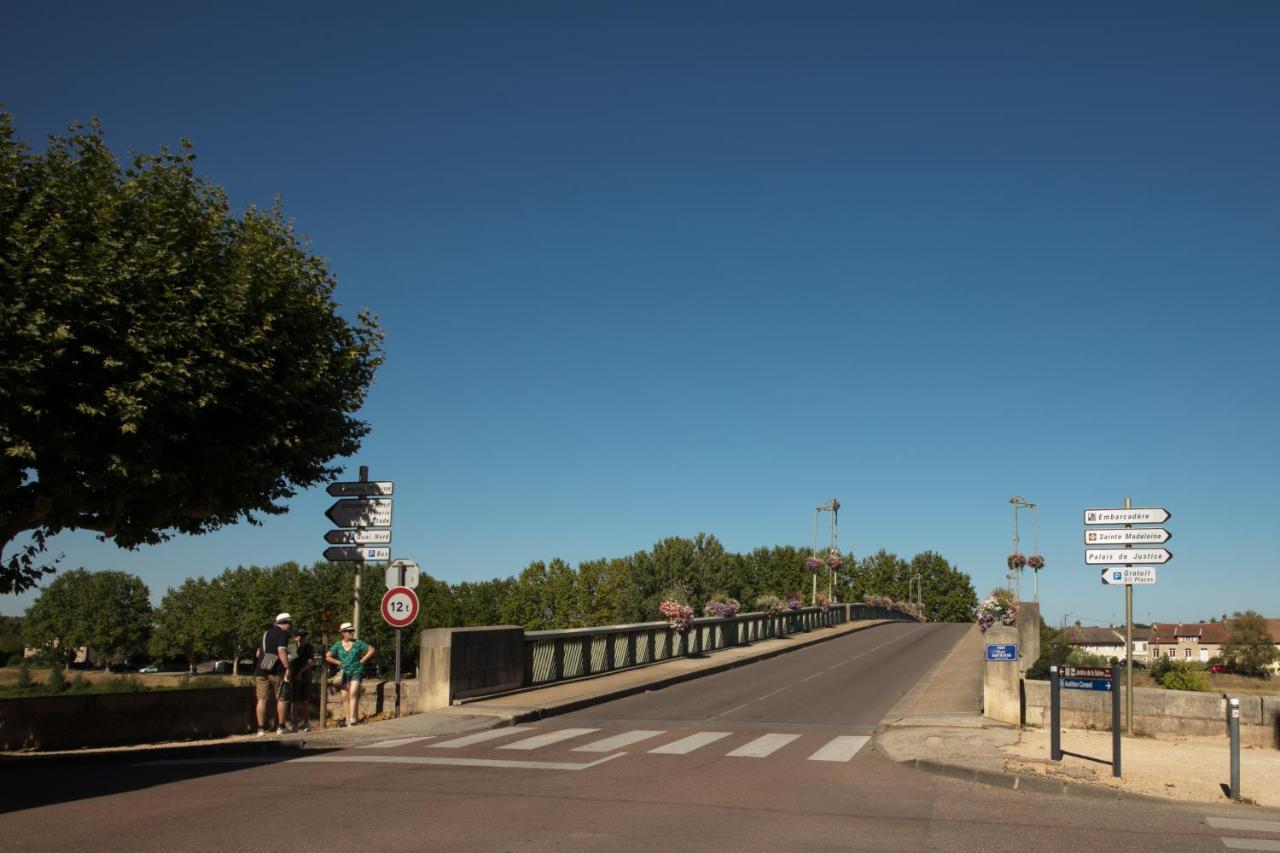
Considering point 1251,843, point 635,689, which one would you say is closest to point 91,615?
point 635,689

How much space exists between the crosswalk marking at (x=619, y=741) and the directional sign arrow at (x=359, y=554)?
213 inches

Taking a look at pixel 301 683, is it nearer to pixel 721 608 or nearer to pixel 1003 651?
pixel 1003 651

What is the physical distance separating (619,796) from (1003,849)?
368 cm

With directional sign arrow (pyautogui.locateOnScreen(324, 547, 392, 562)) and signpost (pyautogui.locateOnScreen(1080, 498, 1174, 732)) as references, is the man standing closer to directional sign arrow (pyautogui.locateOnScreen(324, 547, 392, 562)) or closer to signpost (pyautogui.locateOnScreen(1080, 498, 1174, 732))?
directional sign arrow (pyautogui.locateOnScreen(324, 547, 392, 562))

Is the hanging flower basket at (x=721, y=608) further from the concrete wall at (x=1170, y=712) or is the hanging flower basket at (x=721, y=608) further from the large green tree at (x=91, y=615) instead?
the large green tree at (x=91, y=615)

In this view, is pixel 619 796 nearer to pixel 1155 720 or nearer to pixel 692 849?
pixel 692 849

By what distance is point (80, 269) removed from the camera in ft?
43.5

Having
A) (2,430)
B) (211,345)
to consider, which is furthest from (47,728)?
(211,345)

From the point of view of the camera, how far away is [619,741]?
570 inches

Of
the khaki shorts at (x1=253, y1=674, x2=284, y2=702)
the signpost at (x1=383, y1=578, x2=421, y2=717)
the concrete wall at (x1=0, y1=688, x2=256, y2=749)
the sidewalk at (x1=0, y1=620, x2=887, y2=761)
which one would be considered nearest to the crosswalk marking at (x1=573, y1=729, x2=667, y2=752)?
the sidewalk at (x1=0, y1=620, x2=887, y2=761)

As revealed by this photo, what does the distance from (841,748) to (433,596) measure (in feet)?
336

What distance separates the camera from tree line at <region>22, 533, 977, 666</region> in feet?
333

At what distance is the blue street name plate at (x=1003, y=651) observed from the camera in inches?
620

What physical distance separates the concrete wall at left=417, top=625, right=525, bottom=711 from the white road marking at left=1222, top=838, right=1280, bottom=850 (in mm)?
12340
